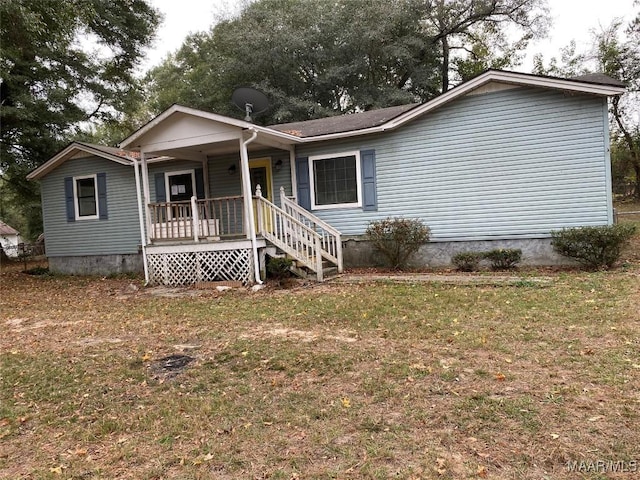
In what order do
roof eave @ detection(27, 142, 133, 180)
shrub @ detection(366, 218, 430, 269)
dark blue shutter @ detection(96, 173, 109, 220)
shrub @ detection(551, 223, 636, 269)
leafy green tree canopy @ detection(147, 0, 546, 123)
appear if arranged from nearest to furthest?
shrub @ detection(551, 223, 636, 269), shrub @ detection(366, 218, 430, 269), roof eave @ detection(27, 142, 133, 180), dark blue shutter @ detection(96, 173, 109, 220), leafy green tree canopy @ detection(147, 0, 546, 123)

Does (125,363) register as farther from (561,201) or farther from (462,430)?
(561,201)

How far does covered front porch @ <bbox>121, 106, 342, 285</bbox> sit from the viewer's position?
9.64 meters

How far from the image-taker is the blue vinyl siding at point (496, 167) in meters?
9.06

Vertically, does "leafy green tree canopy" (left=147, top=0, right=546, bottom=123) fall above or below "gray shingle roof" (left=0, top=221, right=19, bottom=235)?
above

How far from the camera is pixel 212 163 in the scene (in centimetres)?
1262

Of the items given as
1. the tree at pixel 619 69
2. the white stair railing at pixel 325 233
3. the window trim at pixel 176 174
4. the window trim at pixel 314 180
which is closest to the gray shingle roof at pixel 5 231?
the window trim at pixel 176 174

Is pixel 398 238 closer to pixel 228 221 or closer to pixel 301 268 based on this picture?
pixel 301 268

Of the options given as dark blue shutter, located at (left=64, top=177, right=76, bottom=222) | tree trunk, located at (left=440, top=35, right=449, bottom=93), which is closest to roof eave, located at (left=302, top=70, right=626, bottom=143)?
dark blue shutter, located at (left=64, top=177, right=76, bottom=222)

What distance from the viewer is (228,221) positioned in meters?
9.74

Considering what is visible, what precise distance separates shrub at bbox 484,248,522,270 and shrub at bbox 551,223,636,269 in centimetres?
75

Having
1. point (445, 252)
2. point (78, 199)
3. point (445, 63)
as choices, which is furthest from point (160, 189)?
point (445, 63)

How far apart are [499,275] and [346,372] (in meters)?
5.69

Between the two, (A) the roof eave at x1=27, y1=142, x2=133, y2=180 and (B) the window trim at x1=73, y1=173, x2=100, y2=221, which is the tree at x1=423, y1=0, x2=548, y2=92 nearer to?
(A) the roof eave at x1=27, y1=142, x2=133, y2=180

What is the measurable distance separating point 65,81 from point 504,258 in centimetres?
1659
